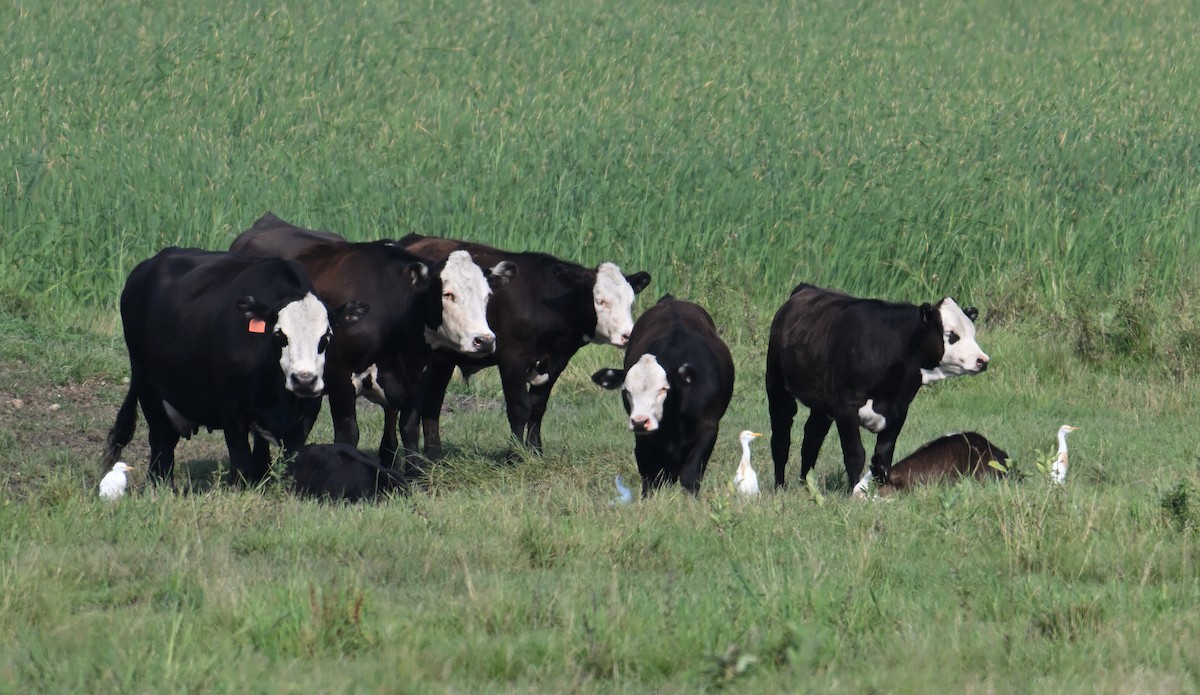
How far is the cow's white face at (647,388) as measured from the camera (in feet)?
29.6

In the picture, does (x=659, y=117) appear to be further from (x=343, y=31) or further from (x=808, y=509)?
(x=808, y=509)

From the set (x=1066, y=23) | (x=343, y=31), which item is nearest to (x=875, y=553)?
(x=343, y=31)

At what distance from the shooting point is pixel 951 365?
974cm

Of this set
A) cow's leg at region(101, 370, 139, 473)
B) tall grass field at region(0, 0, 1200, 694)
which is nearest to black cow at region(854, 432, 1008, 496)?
tall grass field at region(0, 0, 1200, 694)

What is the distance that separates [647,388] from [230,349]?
2.45m

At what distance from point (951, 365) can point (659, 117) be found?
12615mm

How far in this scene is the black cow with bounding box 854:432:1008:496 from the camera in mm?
9203

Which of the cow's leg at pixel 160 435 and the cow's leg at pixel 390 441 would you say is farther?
the cow's leg at pixel 390 441

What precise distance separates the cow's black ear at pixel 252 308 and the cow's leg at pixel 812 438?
3.68 meters

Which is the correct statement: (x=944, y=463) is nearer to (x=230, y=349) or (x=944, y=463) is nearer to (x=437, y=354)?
(x=437, y=354)

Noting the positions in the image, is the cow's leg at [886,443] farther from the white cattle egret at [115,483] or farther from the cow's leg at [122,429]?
the cow's leg at [122,429]

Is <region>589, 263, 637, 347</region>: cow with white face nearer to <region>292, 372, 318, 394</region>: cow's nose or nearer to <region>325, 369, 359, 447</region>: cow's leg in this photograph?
<region>325, 369, 359, 447</region>: cow's leg

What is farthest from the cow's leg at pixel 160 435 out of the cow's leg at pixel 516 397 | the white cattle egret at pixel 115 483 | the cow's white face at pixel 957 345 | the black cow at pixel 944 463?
the cow's white face at pixel 957 345

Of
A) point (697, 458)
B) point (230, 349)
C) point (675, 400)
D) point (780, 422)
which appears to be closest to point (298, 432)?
point (230, 349)
